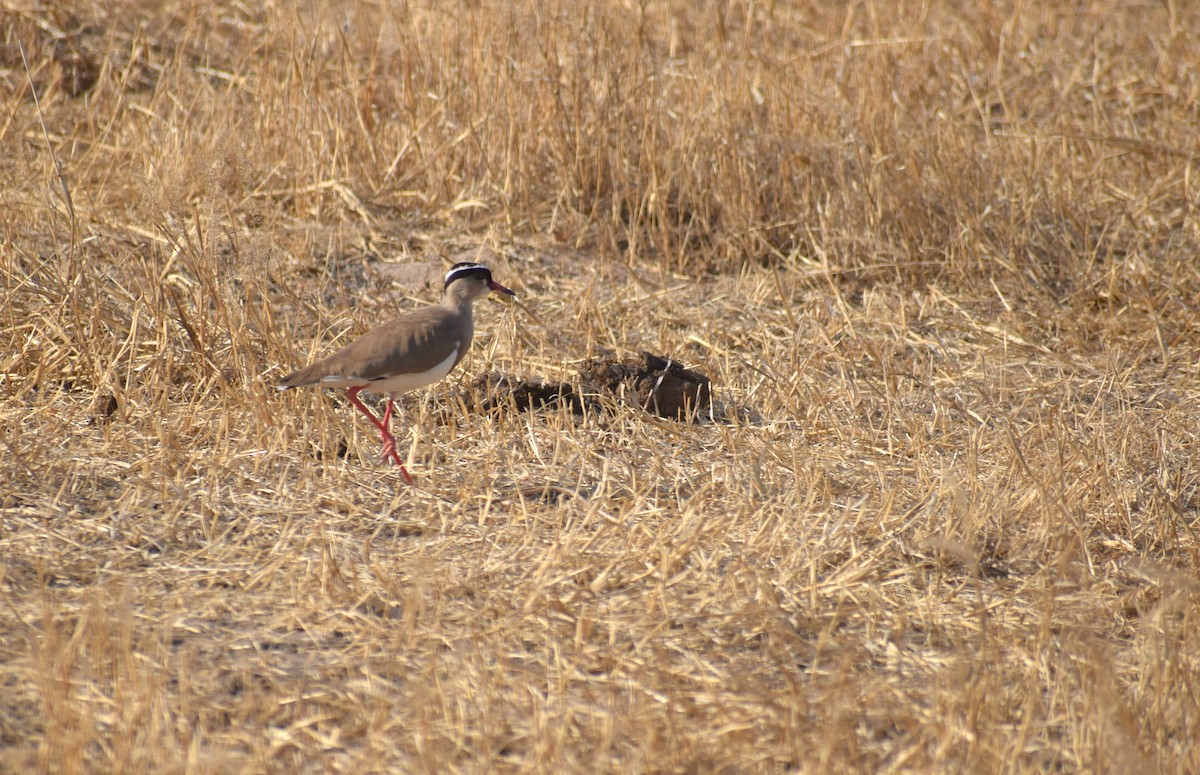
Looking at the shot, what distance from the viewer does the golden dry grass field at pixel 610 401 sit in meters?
3.44

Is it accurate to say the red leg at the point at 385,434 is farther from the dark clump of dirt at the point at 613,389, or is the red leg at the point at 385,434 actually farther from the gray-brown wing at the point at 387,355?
the dark clump of dirt at the point at 613,389

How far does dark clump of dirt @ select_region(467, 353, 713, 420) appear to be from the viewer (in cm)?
555

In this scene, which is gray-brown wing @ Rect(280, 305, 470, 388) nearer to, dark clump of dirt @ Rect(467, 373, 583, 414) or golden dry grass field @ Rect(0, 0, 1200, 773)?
golden dry grass field @ Rect(0, 0, 1200, 773)

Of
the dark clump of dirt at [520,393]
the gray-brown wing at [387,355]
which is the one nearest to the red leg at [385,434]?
the gray-brown wing at [387,355]

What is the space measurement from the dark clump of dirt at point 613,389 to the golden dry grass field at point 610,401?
0.46ft

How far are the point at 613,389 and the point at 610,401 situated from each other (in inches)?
3.0

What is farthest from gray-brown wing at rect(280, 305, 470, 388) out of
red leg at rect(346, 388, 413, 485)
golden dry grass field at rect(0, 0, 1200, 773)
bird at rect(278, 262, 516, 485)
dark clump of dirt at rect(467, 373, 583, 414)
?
dark clump of dirt at rect(467, 373, 583, 414)

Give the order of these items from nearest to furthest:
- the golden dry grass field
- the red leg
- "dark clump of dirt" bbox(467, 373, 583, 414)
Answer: the golden dry grass field < the red leg < "dark clump of dirt" bbox(467, 373, 583, 414)

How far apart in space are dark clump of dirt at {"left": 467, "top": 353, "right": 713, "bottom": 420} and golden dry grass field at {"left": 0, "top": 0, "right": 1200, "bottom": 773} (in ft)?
0.46

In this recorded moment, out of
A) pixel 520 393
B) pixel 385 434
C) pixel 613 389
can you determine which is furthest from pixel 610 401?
pixel 385 434

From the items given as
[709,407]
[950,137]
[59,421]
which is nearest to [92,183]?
[59,421]

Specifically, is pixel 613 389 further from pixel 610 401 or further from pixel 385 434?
pixel 385 434

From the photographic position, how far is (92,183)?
24.3ft

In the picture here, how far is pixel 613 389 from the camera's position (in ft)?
18.5
